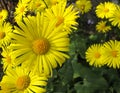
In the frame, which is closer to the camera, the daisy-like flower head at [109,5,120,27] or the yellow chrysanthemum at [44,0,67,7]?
the yellow chrysanthemum at [44,0,67,7]

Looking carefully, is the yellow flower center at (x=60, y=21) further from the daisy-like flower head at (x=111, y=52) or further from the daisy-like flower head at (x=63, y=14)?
the daisy-like flower head at (x=111, y=52)

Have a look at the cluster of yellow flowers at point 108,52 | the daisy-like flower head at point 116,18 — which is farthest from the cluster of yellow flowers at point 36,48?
the daisy-like flower head at point 116,18

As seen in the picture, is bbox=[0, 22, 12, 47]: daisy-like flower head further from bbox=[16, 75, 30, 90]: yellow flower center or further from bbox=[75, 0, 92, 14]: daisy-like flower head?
bbox=[75, 0, 92, 14]: daisy-like flower head

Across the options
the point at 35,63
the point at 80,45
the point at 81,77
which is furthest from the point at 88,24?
the point at 35,63

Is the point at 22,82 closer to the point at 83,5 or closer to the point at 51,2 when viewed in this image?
the point at 51,2

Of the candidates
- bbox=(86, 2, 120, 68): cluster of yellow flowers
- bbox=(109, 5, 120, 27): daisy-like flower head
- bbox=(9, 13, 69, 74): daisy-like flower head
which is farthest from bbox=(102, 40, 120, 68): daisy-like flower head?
bbox=(9, 13, 69, 74): daisy-like flower head

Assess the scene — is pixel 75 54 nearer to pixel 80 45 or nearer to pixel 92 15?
pixel 80 45
